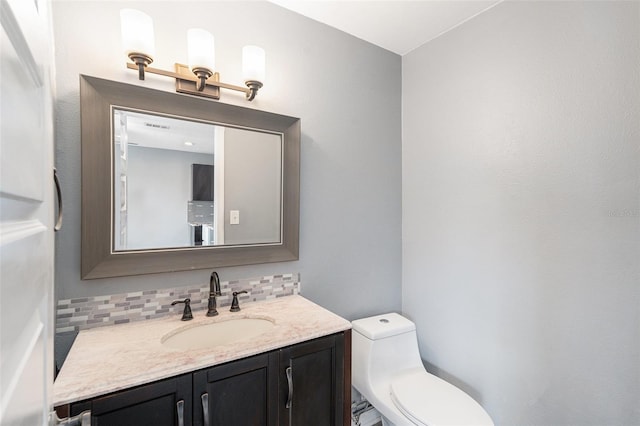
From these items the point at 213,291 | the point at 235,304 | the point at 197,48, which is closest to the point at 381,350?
the point at 235,304

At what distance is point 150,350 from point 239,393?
1.12ft

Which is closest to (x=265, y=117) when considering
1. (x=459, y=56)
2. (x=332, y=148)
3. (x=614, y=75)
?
(x=332, y=148)

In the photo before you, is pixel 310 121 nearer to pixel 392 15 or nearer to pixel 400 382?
pixel 392 15

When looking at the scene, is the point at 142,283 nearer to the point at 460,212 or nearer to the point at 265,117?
the point at 265,117

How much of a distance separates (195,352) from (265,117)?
1.12 m

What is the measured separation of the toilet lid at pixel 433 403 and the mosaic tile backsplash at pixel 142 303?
2.72ft

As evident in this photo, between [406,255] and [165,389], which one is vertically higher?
[406,255]

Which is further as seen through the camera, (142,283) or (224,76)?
(224,76)

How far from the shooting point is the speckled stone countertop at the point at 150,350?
0.82m

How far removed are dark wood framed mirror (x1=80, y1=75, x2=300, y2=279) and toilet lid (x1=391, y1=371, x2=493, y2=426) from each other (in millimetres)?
929

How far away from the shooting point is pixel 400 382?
161cm

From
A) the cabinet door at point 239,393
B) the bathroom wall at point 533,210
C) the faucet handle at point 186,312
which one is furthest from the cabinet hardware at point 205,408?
the bathroom wall at point 533,210

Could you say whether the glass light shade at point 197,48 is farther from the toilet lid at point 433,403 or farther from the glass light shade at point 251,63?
the toilet lid at point 433,403

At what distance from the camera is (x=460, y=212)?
5.72 feet
